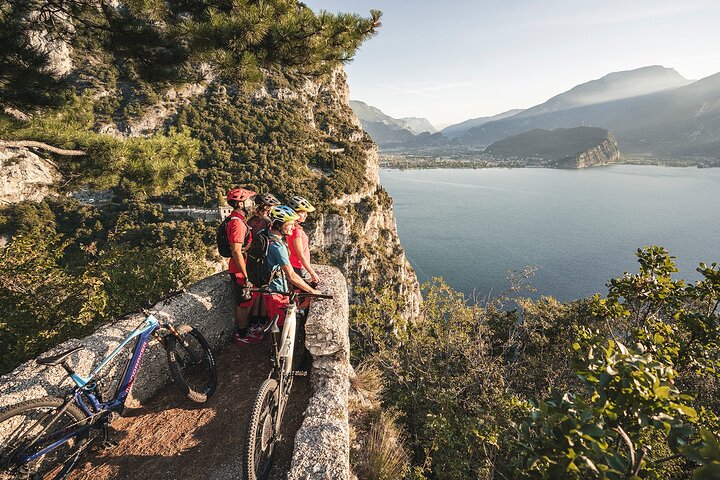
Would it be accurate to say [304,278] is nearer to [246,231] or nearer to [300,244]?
[300,244]

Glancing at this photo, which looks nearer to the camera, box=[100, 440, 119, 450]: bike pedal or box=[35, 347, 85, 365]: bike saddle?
box=[35, 347, 85, 365]: bike saddle

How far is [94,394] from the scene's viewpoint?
10.6 feet

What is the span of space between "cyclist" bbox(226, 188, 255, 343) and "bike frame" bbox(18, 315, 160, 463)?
1.19 metres

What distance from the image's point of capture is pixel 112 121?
6047 cm

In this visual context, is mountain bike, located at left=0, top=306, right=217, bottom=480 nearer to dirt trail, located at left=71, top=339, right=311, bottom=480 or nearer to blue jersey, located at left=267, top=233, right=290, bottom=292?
dirt trail, located at left=71, top=339, right=311, bottom=480

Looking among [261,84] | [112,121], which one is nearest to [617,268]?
[261,84]

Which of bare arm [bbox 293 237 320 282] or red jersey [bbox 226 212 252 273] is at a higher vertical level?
red jersey [bbox 226 212 252 273]

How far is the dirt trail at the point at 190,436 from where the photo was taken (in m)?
3.22

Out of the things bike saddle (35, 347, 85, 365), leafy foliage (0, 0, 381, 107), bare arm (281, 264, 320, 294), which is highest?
leafy foliage (0, 0, 381, 107)

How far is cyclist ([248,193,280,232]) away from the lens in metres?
4.99

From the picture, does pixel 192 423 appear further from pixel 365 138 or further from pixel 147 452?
pixel 365 138

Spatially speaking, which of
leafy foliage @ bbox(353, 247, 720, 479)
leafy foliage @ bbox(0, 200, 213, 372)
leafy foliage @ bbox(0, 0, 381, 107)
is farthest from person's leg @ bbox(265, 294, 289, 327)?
leafy foliage @ bbox(0, 0, 381, 107)

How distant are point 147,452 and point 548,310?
20.4 meters

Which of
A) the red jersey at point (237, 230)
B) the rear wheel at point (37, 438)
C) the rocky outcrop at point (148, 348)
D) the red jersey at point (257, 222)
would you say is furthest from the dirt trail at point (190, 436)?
the red jersey at point (257, 222)
